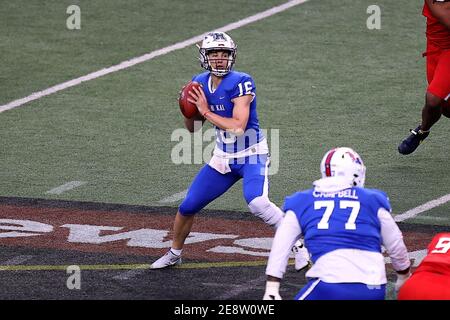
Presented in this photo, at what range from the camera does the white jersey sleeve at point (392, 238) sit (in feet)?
25.1

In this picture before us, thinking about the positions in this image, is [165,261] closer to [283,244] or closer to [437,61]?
[283,244]

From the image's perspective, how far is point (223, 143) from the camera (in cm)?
996

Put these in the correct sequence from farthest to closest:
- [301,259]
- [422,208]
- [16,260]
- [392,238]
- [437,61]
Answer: [437,61]
[422,208]
[16,260]
[301,259]
[392,238]

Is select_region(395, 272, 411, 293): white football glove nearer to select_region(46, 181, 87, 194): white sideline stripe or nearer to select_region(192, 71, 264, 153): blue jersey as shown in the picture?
select_region(192, 71, 264, 153): blue jersey

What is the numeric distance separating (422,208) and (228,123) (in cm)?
267

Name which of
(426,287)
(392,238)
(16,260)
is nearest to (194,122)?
(16,260)

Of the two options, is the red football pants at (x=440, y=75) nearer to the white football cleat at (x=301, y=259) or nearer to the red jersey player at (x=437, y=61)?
the red jersey player at (x=437, y=61)

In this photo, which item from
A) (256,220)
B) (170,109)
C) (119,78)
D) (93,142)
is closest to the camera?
(256,220)

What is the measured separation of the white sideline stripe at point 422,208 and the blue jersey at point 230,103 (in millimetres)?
1920

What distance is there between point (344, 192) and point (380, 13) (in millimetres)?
11193

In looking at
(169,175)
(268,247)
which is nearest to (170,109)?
(169,175)

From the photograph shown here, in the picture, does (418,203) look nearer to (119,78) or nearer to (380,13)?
(119,78)
